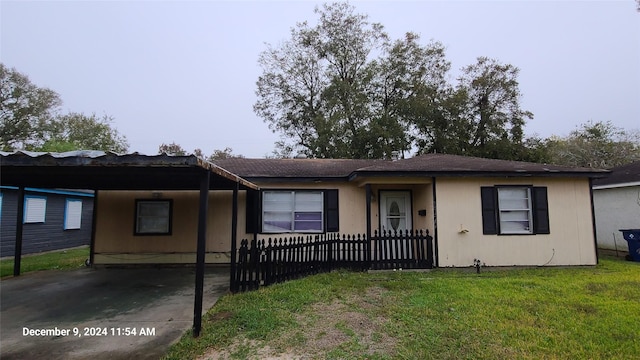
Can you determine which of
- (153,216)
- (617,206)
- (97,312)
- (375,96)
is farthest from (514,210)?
(375,96)

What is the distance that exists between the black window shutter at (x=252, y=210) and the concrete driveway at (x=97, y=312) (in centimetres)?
161

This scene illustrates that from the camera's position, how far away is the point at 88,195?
1573cm

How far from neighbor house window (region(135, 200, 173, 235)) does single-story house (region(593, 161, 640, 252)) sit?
1440 cm

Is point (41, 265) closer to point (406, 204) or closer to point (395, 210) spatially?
point (395, 210)

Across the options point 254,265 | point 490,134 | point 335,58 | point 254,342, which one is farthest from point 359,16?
point 254,342

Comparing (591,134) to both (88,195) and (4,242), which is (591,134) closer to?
(88,195)

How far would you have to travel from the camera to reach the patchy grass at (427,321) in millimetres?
3596

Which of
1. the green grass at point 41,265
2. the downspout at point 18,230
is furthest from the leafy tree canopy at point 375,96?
the downspout at point 18,230

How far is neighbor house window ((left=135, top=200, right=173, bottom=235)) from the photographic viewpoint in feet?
31.8

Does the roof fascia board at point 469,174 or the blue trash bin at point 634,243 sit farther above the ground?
the roof fascia board at point 469,174

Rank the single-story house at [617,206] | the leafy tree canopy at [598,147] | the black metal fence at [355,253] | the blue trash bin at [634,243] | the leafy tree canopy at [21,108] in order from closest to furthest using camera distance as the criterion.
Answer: the black metal fence at [355,253]
the blue trash bin at [634,243]
the single-story house at [617,206]
the leafy tree canopy at [21,108]
the leafy tree canopy at [598,147]

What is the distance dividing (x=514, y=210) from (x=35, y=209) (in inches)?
664

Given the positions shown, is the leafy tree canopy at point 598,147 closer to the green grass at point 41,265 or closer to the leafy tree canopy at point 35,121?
the green grass at point 41,265

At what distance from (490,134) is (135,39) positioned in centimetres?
2249
